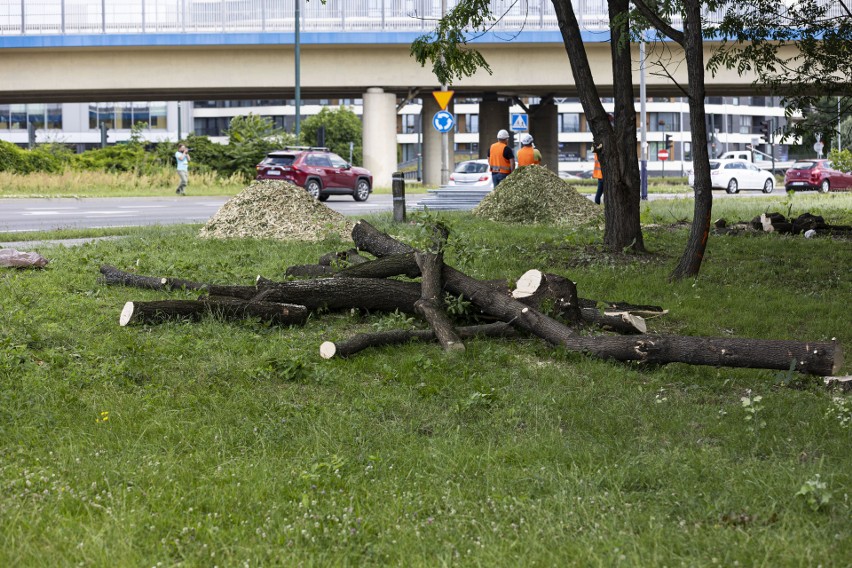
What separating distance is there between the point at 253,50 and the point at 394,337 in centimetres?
3857

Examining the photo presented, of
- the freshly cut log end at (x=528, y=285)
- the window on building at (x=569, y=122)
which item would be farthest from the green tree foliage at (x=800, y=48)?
the window on building at (x=569, y=122)

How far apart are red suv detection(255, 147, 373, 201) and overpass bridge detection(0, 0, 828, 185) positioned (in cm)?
887

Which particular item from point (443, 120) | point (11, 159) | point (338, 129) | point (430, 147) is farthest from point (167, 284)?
point (338, 129)

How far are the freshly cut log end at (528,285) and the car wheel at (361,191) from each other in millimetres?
27852

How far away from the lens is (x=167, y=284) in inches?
377

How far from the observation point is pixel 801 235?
51.9 feet

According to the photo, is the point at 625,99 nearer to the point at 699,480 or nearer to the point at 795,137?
the point at 795,137

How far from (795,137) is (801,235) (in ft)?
8.56

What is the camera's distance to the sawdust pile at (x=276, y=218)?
592 inches

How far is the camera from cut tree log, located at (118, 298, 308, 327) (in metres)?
8.03

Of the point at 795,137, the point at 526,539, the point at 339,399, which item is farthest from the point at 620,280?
the point at 526,539

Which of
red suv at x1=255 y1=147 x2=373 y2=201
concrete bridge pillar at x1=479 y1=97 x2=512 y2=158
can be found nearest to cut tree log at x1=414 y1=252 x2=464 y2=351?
red suv at x1=255 y1=147 x2=373 y2=201

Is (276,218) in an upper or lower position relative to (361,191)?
lower

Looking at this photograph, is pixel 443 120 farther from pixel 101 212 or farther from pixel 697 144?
pixel 697 144
